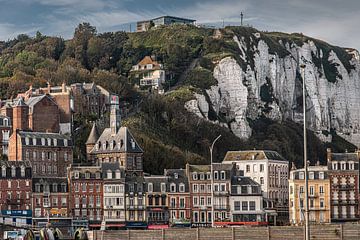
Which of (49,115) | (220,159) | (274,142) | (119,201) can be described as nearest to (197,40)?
(274,142)

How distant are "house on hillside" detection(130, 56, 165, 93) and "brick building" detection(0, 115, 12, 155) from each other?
4474 cm

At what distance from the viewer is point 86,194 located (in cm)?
9925

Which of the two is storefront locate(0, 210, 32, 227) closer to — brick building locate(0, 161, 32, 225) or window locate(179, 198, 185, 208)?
brick building locate(0, 161, 32, 225)

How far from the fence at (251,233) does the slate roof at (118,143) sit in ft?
144

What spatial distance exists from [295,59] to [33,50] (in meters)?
50.8

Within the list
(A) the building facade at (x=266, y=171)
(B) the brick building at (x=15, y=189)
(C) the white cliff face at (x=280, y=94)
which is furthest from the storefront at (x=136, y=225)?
(C) the white cliff face at (x=280, y=94)

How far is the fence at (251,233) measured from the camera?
203 feet

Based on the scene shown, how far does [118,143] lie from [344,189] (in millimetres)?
26501

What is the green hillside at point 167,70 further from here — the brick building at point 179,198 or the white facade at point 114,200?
the white facade at point 114,200

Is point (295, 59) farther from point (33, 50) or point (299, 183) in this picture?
point (299, 183)

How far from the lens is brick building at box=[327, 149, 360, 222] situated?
3871 inches

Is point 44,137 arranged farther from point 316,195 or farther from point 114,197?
point 316,195

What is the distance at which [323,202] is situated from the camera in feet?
322

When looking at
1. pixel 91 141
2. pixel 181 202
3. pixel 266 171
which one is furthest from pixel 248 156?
pixel 91 141
